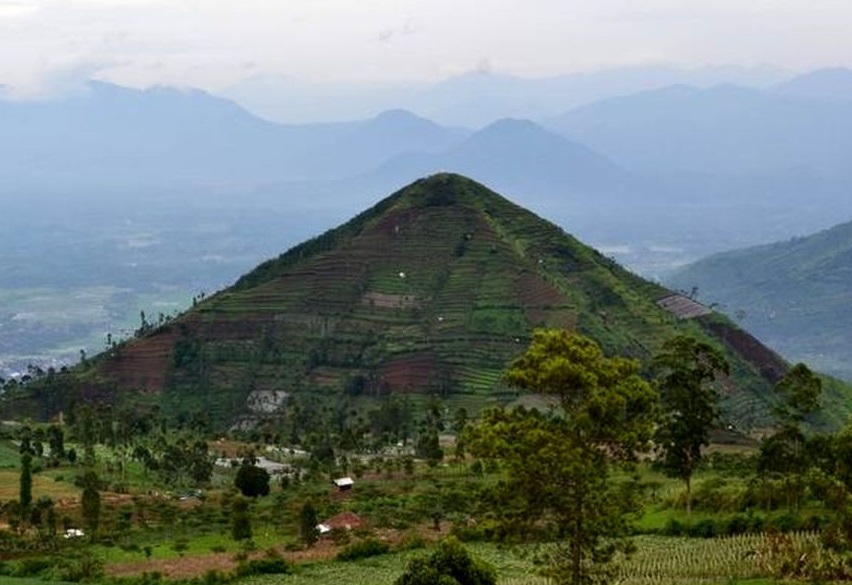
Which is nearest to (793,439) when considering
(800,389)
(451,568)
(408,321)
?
(800,389)

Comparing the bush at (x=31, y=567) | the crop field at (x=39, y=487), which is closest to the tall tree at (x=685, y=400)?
the bush at (x=31, y=567)

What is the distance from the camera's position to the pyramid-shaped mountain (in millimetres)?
137250

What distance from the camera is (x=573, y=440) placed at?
26.5 meters

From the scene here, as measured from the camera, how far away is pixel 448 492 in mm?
76688

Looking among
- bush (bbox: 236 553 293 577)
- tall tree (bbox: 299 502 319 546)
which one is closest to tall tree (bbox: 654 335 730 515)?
bush (bbox: 236 553 293 577)

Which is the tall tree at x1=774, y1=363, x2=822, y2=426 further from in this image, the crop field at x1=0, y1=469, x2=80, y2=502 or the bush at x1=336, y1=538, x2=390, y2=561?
the crop field at x1=0, y1=469, x2=80, y2=502

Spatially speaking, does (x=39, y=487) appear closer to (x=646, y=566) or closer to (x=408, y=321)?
(x=646, y=566)

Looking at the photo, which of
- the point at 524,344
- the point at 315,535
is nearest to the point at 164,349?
the point at 524,344

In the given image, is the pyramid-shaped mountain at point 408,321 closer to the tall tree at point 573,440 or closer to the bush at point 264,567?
the bush at point 264,567

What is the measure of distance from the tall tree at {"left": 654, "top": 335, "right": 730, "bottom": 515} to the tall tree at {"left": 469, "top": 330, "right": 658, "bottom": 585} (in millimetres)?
19699

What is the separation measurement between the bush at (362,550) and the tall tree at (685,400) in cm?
1470

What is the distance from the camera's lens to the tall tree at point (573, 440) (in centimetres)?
2633

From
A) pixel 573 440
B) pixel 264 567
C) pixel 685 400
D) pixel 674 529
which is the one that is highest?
pixel 573 440

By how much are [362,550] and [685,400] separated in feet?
56.9
